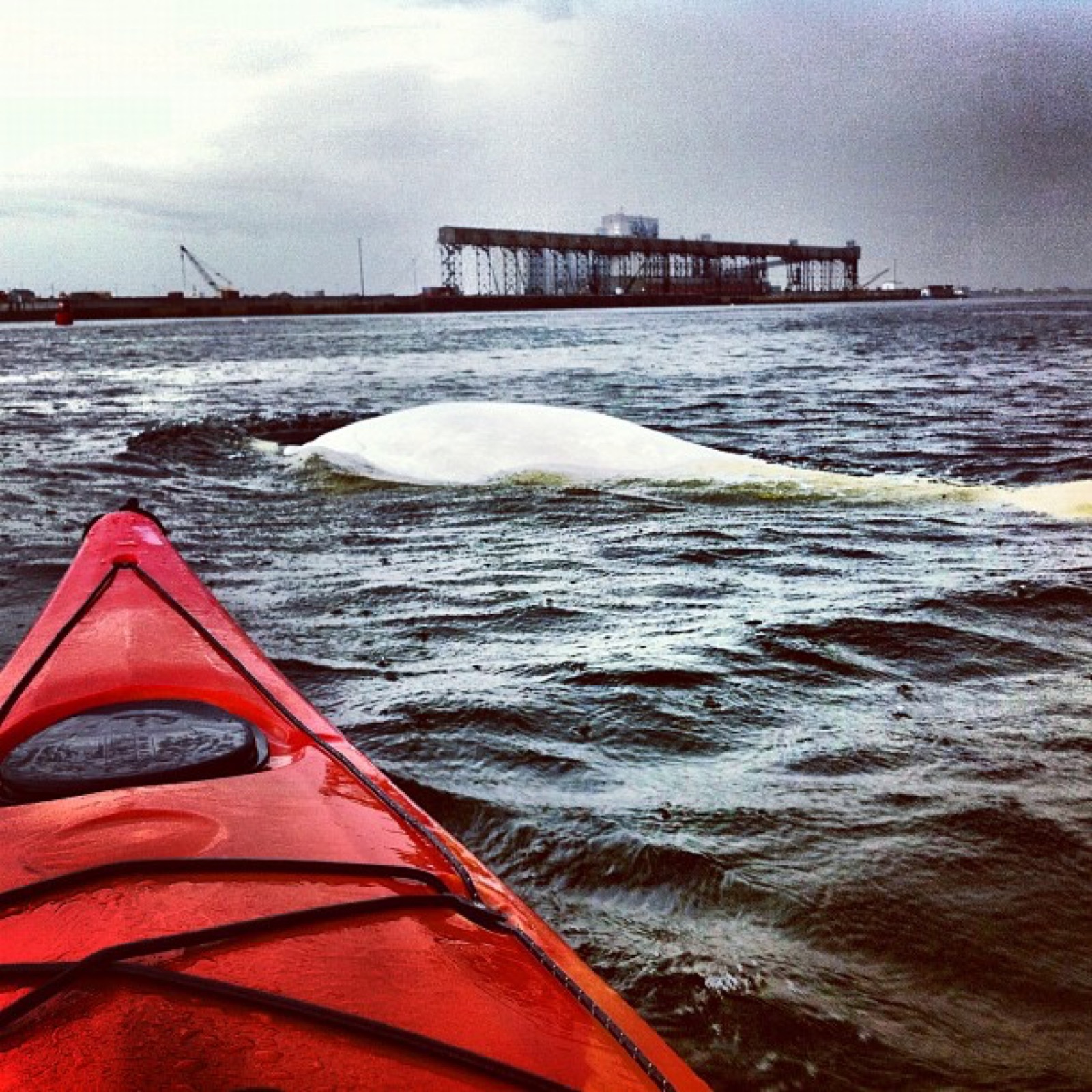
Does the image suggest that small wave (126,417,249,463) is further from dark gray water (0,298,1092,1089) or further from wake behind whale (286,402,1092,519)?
wake behind whale (286,402,1092,519)

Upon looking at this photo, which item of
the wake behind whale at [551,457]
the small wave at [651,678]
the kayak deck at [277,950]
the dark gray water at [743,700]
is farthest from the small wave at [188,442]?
the kayak deck at [277,950]

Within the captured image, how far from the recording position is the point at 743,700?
14.3 feet

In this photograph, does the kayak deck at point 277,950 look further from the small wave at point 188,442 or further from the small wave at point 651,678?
the small wave at point 188,442

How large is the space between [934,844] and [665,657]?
74.1 inches

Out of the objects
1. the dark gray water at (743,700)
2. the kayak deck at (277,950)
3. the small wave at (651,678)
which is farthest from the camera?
the small wave at (651,678)

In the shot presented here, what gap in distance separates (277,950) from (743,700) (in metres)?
3.04

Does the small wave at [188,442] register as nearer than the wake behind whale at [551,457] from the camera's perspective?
No

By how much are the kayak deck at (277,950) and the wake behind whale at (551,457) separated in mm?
7096

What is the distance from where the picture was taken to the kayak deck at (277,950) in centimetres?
134

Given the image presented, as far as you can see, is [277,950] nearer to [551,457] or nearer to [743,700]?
[743,700]

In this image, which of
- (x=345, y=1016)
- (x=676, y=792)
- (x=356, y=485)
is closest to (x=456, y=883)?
(x=345, y=1016)

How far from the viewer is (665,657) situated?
4.88 metres

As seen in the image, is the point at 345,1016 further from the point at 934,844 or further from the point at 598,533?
the point at 598,533

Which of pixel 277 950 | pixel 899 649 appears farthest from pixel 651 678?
pixel 277 950
